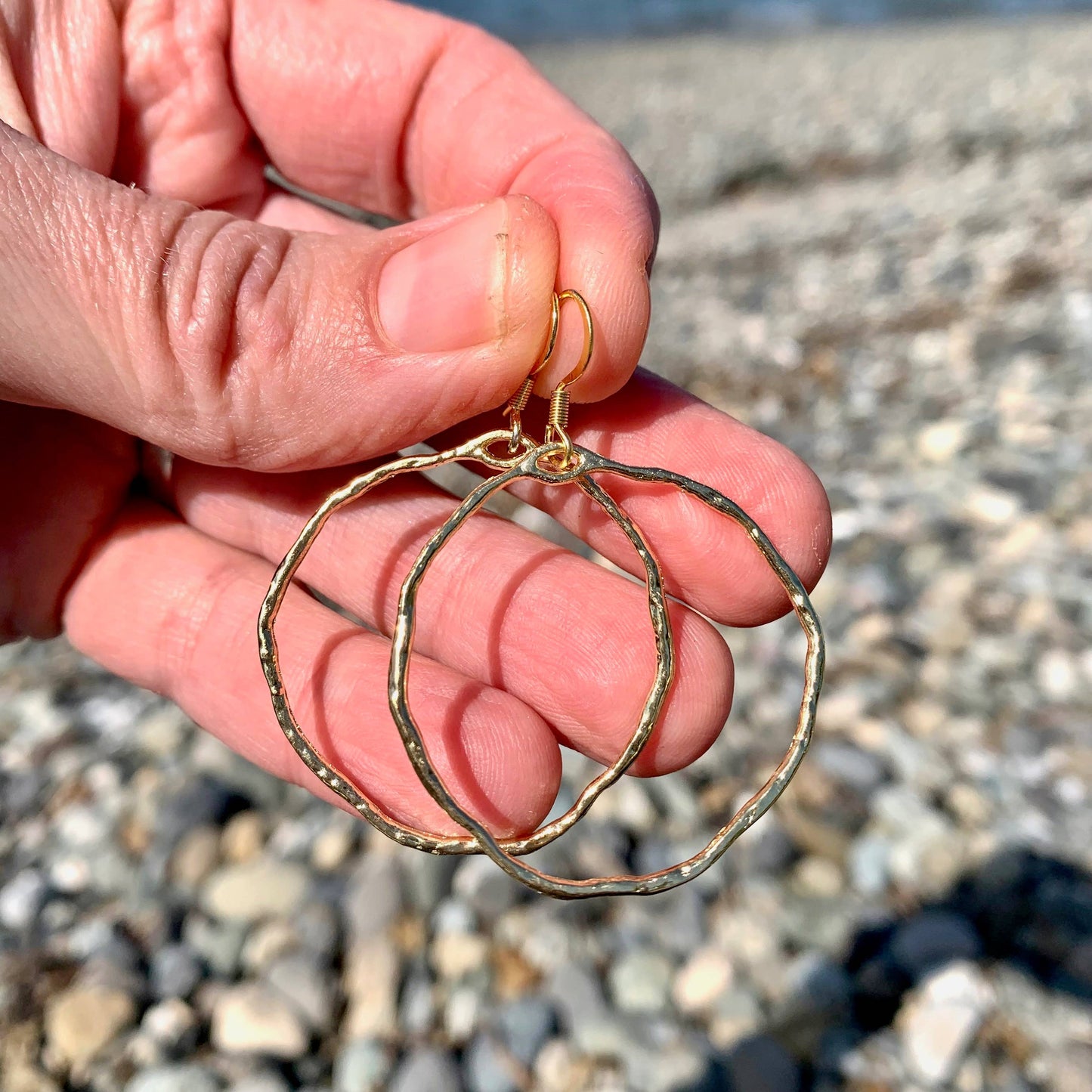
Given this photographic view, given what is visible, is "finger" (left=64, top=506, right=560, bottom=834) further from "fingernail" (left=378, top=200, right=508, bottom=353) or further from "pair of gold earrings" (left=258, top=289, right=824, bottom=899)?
"fingernail" (left=378, top=200, right=508, bottom=353)

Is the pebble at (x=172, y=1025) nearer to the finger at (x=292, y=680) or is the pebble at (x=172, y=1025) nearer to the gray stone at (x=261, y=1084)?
the gray stone at (x=261, y=1084)

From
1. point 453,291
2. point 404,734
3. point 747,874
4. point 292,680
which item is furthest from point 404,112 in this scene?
point 747,874

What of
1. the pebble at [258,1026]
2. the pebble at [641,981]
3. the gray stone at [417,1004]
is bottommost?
the pebble at [258,1026]

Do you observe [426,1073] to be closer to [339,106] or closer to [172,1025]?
[172,1025]

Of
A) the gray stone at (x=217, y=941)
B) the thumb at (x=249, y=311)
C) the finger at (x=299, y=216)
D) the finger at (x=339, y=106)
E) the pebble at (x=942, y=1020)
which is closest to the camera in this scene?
the thumb at (x=249, y=311)

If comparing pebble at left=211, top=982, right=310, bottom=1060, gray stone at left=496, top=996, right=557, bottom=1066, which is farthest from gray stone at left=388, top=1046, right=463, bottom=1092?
pebble at left=211, top=982, right=310, bottom=1060

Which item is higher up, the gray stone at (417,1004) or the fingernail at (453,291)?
the fingernail at (453,291)

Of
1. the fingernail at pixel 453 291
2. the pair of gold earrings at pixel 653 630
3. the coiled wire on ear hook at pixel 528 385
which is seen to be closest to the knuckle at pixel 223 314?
the fingernail at pixel 453 291
